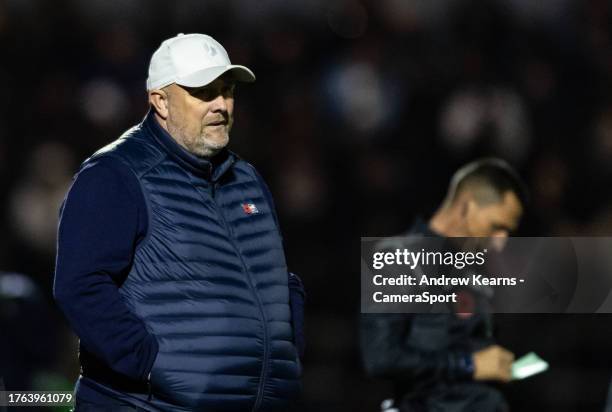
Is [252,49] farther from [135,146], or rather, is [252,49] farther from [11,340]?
[135,146]

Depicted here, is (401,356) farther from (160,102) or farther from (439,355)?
(160,102)

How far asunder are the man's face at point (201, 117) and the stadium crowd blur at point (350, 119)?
332cm

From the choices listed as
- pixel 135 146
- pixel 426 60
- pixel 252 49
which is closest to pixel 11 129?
pixel 252 49

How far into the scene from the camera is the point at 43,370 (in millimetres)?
5098

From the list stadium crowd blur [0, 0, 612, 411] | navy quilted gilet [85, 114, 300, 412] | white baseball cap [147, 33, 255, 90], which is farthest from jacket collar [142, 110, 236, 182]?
stadium crowd blur [0, 0, 612, 411]

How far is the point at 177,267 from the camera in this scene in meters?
→ 2.85

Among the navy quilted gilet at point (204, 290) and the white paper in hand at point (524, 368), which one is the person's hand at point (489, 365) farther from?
the navy quilted gilet at point (204, 290)

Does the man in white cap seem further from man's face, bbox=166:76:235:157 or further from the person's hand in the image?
the person's hand

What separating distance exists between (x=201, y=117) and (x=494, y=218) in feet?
6.14

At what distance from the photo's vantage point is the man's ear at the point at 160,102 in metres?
3.06

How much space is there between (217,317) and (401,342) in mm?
1339

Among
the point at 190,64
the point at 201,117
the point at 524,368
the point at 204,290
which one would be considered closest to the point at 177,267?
the point at 204,290

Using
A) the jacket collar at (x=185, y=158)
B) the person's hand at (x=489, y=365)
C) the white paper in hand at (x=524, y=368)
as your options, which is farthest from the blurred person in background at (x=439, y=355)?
the jacket collar at (x=185, y=158)

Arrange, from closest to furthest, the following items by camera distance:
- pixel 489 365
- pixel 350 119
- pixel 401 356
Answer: pixel 401 356
pixel 489 365
pixel 350 119
